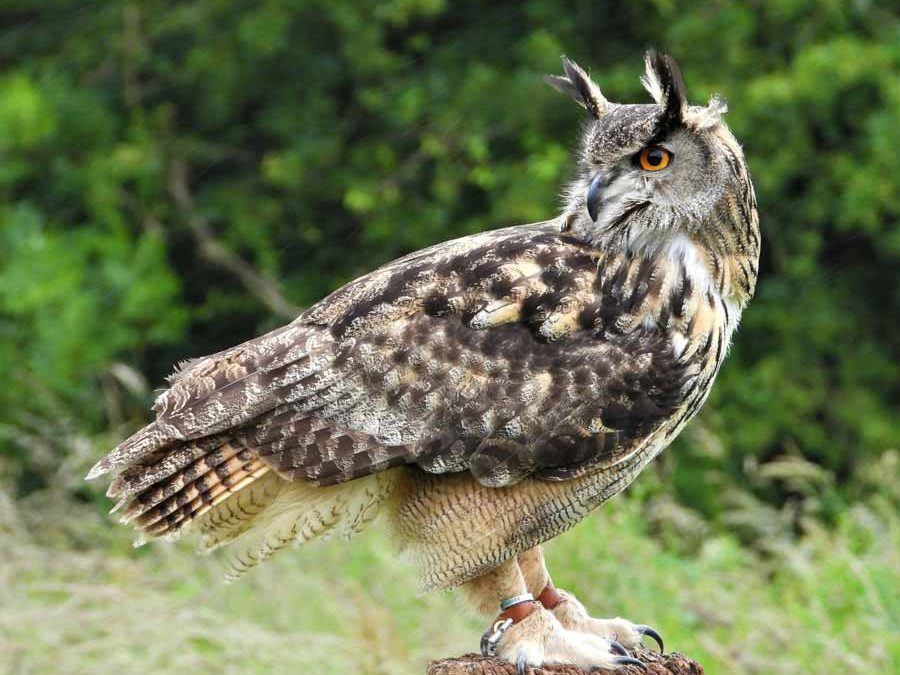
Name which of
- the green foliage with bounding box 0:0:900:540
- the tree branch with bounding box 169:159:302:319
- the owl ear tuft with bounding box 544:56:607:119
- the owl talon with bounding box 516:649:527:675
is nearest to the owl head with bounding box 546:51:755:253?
the owl ear tuft with bounding box 544:56:607:119

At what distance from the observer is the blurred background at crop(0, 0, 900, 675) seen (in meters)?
6.70

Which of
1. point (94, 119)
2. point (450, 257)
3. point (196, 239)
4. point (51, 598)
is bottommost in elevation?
point (450, 257)

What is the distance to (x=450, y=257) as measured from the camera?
130 inches

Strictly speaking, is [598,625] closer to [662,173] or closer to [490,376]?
[490,376]

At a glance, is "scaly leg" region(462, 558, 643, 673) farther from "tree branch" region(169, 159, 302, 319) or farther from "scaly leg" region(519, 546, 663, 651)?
"tree branch" region(169, 159, 302, 319)

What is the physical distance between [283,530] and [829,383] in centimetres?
602

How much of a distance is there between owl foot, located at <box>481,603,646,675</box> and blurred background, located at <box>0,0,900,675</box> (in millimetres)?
2593

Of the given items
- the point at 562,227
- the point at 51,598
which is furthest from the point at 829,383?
the point at 562,227

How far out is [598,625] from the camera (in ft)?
11.1

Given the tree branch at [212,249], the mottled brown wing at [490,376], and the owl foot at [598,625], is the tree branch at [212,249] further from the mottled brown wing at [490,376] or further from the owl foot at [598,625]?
the mottled brown wing at [490,376]

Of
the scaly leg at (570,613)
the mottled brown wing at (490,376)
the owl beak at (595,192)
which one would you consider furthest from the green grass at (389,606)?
the owl beak at (595,192)

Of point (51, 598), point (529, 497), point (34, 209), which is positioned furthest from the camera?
point (34, 209)

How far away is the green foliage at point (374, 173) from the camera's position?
27.3 ft

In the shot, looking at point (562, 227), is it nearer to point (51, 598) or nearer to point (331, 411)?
point (331, 411)
